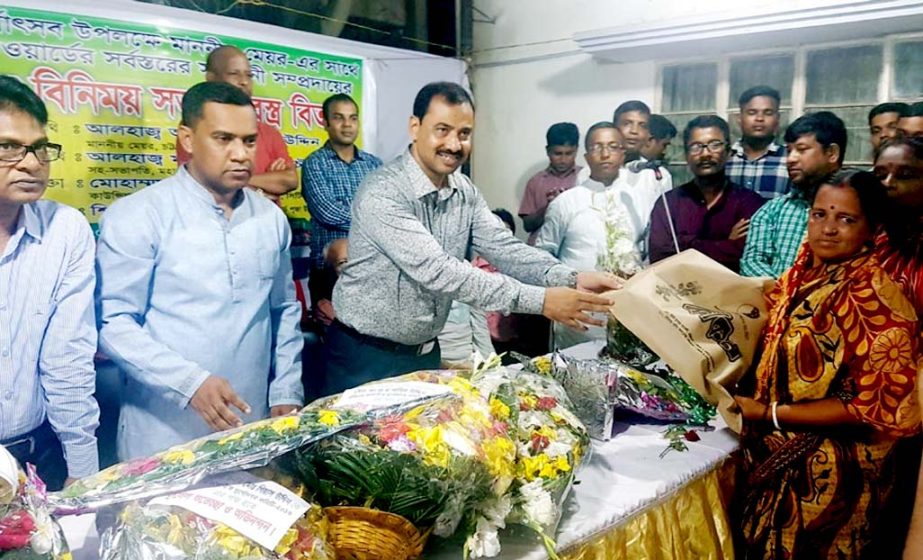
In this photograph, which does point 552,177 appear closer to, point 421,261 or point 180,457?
point 421,261

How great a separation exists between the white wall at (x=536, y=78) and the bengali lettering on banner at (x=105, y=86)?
4.20 ft

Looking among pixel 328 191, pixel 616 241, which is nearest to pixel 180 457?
pixel 328 191

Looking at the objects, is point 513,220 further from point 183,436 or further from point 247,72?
point 183,436

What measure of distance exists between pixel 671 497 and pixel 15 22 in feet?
6.26

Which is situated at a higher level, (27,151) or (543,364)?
(27,151)

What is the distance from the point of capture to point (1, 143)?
156 centimetres

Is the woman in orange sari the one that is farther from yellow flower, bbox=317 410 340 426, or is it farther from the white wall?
the white wall

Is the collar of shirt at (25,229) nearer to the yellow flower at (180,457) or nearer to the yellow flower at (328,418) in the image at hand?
the yellow flower at (180,457)

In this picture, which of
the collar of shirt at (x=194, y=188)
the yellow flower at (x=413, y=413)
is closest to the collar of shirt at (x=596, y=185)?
the collar of shirt at (x=194, y=188)

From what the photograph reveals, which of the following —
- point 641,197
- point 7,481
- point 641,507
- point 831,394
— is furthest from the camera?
point 641,197

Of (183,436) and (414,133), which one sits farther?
(414,133)

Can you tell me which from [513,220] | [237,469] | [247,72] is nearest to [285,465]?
[237,469]

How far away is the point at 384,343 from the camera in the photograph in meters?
2.37

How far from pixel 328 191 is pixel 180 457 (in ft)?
5.37
